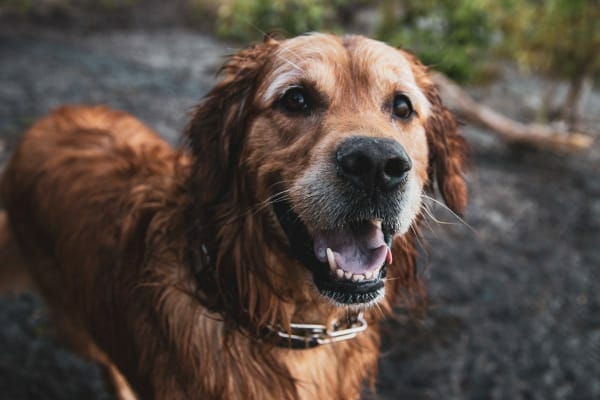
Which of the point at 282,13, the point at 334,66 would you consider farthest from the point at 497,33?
the point at 334,66

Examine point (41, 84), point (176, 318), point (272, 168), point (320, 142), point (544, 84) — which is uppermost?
point (320, 142)

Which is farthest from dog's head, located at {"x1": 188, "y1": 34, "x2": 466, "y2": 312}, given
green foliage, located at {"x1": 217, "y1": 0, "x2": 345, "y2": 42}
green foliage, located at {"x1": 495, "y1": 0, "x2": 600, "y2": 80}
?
green foliage, located at {"x1": 217, "y1": 0, "x2": 345, "y2": 42}

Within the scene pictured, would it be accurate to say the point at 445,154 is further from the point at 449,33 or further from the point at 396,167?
the point at 449,33

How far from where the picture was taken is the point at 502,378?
3.81m

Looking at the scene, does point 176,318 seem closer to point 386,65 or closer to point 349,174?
point 349,174

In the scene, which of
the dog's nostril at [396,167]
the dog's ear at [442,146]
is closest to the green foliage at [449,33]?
the dog's ear at [442,146]

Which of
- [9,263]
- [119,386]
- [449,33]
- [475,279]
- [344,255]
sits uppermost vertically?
[344,255]

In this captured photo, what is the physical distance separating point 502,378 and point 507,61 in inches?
378

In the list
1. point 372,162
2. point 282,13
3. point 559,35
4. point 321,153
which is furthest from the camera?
point 282,13

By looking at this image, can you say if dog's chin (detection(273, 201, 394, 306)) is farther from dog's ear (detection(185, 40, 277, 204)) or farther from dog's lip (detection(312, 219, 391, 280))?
dog's ear (detection(185, 40, 277, 204))

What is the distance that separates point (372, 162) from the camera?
1897 mm

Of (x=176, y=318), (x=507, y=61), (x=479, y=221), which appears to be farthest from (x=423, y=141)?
(x=507, y=61)

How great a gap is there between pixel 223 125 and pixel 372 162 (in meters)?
0.72

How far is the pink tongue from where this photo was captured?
2.08m
